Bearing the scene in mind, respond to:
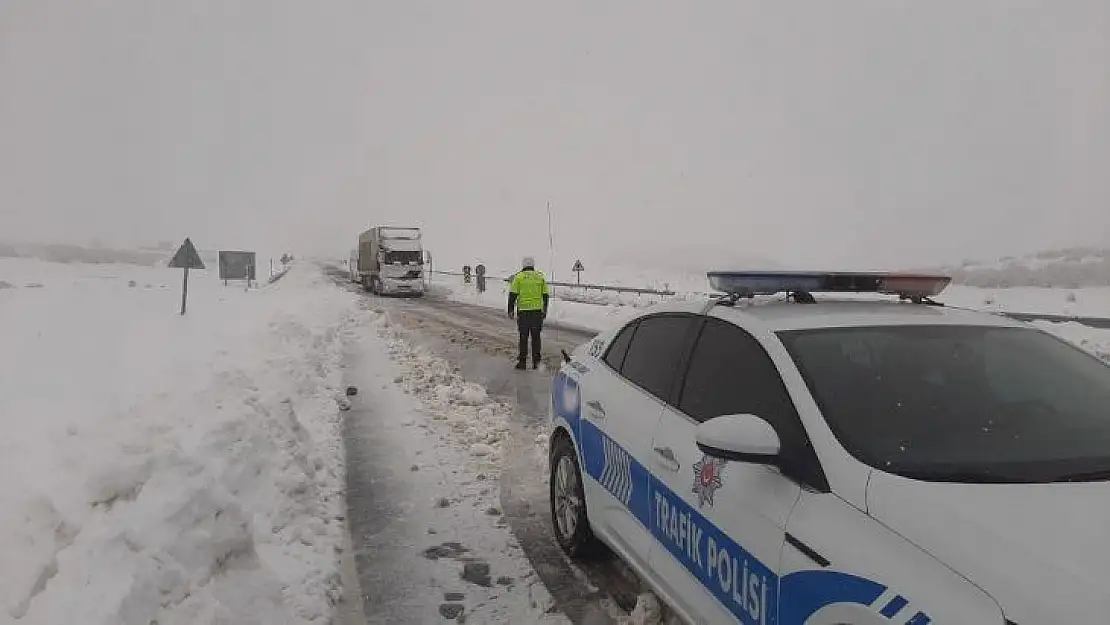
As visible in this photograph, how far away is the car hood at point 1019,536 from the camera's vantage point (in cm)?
160

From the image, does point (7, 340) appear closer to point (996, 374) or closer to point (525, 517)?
point (525, 517)

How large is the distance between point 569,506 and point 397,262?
2859cm

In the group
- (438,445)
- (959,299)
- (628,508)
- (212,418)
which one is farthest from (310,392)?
(959,299)

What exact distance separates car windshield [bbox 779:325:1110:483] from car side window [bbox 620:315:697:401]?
28.1 inches

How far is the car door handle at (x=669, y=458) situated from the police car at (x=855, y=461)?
0.01 meters

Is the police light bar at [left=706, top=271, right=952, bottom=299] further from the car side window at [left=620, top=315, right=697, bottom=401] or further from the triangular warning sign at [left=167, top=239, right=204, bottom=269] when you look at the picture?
the triangular warning sign at [left=167, top=239, right=204, bottom=269]

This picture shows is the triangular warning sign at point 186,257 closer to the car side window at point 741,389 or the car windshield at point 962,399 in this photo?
the car side window at point 741,389

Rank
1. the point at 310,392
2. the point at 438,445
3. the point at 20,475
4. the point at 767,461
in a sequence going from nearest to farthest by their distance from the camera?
the point at 767,461, the point at 20,475, the point at 438,445, the point at 310,392

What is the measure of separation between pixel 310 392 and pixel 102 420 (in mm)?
3590

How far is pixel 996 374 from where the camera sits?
2.78 m

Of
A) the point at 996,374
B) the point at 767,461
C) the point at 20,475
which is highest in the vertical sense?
the point at 996,374

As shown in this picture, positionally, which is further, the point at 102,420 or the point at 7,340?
the point at 7,340

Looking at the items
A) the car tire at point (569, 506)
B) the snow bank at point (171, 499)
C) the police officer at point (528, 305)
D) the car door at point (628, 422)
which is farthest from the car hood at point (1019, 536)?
the police officer at point (528, 305)

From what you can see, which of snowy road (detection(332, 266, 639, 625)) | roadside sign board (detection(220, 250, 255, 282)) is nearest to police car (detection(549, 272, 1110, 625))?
snowy road (detection(332, 266, 639, 625))
